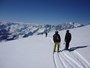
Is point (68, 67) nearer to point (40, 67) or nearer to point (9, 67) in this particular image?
point (40, 67)

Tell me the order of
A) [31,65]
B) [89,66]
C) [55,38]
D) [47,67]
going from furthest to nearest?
[55,38] → [31,65] → [47,67] → [89,66]

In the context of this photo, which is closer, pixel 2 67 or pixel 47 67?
pixel 47 67

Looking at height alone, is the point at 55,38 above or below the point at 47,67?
above

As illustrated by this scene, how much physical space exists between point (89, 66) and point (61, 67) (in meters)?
1.92

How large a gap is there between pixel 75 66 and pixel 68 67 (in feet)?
1.83

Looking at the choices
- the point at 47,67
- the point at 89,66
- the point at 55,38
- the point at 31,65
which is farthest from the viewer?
the point at 55,38

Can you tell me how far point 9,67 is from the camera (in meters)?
10.4

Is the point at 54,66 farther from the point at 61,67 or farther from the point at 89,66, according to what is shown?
the point at 89,66

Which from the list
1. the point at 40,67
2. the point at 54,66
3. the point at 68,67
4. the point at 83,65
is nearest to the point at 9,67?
the point at 40,67

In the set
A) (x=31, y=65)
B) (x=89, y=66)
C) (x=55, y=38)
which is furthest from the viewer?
(x=55, y=38)

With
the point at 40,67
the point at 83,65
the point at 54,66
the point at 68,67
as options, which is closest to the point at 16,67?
the point at 40,67

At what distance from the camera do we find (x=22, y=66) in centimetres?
1047

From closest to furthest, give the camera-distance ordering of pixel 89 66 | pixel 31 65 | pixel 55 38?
pixel 89 66 → pixel 31 65 → pixel 55 38

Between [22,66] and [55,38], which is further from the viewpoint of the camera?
[55,38]
